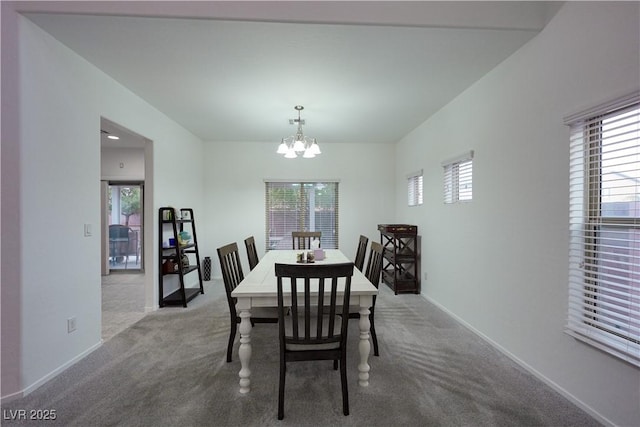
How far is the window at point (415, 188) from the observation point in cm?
449

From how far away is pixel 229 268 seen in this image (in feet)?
7.69

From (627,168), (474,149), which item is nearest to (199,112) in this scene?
(474,149)

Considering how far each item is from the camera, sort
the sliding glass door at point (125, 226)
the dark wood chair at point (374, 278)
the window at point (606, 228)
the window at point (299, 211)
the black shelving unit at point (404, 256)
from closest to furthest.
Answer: the window at point (606, 228), the dark wood chair at point (374, 278), the black shelving unit at point (404, 256), the window at point (299, 211), the sliding glass door at point (125, 226)

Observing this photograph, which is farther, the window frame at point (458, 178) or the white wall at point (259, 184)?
the white wall at point (259, 184)

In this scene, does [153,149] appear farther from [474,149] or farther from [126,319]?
[474,149]

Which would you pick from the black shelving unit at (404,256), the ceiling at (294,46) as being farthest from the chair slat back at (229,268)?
the black shelving unit at (404,256)

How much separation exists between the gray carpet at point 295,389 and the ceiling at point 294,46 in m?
2.53

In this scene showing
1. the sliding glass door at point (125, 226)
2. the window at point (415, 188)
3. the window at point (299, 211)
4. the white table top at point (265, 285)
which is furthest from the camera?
the sliding glass door at point (125, 226)

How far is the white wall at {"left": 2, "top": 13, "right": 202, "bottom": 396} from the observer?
1911mm

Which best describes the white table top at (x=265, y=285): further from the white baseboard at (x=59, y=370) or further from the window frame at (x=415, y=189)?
the window frame at (x=415, y=189)

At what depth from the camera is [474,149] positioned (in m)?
2.91

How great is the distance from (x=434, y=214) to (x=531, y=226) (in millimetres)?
1725

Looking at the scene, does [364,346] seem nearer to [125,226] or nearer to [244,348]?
[244,348]

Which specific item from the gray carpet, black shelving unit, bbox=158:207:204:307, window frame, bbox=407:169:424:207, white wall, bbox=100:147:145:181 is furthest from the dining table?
white wall, bbox=100:147:145:181
